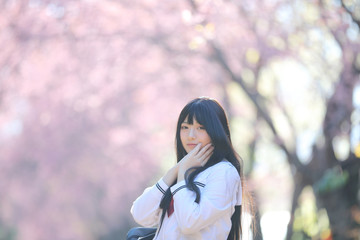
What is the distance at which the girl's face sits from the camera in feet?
8.52

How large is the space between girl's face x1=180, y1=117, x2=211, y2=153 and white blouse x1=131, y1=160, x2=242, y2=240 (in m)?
0.13

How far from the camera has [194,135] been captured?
2604 millimetres

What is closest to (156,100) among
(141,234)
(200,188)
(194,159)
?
(141,234)

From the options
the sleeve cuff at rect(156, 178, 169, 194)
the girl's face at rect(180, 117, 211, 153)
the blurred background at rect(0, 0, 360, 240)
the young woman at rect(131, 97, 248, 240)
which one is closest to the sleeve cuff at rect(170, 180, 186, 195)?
the young woman at rect(131, 97, 248, 240)

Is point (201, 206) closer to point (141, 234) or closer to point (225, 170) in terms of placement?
point (225, 170)

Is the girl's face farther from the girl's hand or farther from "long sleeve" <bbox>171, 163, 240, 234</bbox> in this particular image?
"long sleeve" <bbox>171, 163, 240, 234</bbox>

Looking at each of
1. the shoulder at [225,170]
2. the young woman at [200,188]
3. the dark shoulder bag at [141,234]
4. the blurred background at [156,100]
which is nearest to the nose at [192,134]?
the young woman at [200,188]

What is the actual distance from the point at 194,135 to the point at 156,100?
Result: 10329mm

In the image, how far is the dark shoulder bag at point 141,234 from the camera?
263 cm

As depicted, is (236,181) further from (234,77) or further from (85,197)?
(85,197)

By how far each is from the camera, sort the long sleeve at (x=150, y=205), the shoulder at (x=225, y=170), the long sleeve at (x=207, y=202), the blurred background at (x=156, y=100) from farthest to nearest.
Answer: the blurred background at (x=156, y=100) → the long sleeve at (x=150, y=205) → the shoulder at (x=225, y=170) → the long sleeve at (x=207, y=202)

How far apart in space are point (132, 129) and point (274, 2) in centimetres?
727

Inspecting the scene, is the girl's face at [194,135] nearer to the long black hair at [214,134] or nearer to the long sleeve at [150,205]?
the long black hair at [214,134]

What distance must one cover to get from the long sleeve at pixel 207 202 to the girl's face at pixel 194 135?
0.16 metres
